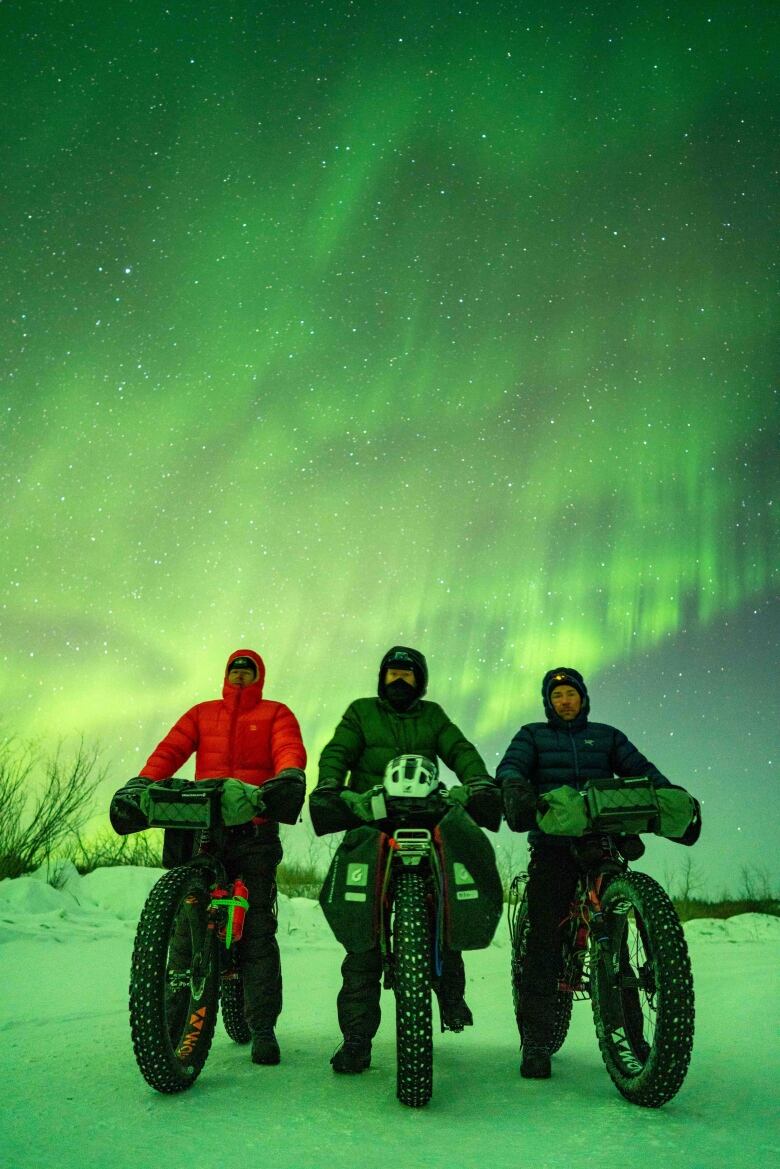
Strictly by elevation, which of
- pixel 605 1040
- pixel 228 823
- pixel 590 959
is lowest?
pixel 605 1040

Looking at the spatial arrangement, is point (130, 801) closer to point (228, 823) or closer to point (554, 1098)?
point (228, 823)

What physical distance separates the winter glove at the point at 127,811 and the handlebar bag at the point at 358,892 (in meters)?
1.07

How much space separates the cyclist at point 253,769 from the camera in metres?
4.58

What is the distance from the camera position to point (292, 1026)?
584 cm

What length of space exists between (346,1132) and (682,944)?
1.49 metres

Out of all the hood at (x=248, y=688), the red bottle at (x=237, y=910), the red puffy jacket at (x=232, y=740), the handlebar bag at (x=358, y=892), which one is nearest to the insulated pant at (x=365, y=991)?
the handlebar bag at (x=358, y=892)

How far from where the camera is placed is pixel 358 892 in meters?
3.96

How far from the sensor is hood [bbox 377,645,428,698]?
5.08 meters

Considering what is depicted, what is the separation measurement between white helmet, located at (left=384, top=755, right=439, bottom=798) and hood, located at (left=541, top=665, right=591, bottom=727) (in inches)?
48.3

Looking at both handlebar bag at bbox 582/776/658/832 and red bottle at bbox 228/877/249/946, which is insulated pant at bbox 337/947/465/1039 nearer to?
red bottle at bbox 228/877/249/946

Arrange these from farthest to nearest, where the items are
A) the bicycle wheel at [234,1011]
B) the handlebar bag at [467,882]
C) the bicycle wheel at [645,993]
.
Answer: the bicycle wheel at [234,1011] < the handlebar bag at [467,882] < the bicycle wheel at [645,993]

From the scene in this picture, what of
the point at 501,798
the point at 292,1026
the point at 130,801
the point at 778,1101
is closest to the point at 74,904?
the point at 292,1026

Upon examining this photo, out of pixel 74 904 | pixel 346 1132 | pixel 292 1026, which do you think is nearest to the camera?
pixel 346 1132

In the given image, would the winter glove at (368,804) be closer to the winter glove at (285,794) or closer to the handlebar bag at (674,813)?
the winter glove at (285,794)
